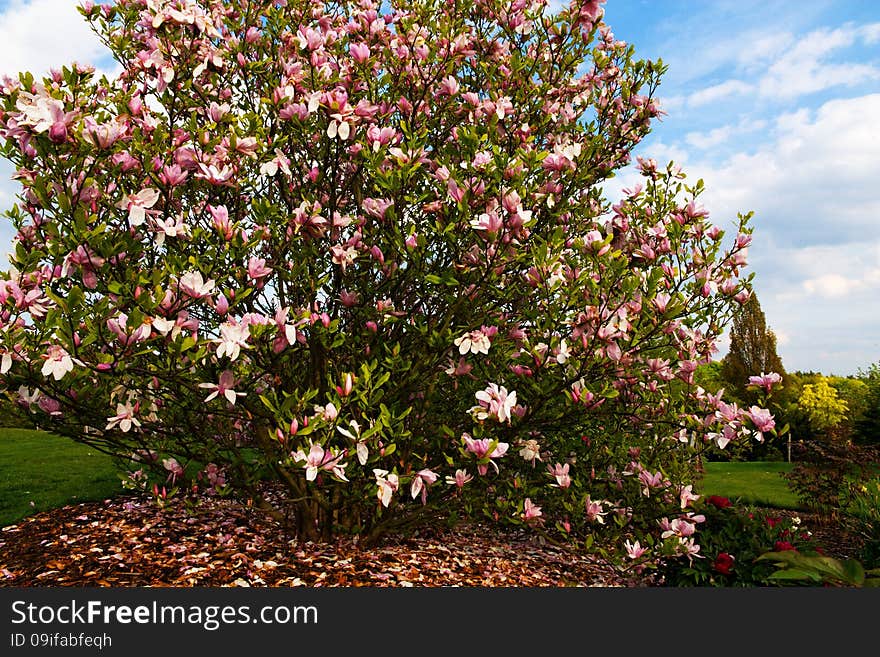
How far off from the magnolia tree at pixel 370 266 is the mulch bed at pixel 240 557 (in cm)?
37

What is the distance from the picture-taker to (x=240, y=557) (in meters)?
5.09

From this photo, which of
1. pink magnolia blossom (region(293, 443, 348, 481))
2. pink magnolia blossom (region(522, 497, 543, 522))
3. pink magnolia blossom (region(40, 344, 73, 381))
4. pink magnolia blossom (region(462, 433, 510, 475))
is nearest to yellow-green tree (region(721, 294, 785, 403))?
pink magnolia blossom (region(522, 497, 543, 522))

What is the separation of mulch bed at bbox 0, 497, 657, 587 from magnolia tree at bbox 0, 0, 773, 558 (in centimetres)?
37

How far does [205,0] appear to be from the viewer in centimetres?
498

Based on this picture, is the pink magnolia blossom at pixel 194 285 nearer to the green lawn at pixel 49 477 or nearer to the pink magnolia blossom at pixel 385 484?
the pink magnolia blossom at pixel 385 484

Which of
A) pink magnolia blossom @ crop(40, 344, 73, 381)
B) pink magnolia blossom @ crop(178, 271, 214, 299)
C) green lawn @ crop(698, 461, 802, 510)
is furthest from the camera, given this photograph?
green lawn @ crop(698, 461, 802, 510)

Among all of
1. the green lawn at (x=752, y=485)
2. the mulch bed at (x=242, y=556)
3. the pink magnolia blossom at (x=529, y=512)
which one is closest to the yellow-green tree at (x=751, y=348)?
the green lawn at (x=752, y=485)

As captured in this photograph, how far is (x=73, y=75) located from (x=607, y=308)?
3.46m

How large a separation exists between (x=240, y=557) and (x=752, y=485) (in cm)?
1179

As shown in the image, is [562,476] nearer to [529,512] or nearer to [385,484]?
[529,512]

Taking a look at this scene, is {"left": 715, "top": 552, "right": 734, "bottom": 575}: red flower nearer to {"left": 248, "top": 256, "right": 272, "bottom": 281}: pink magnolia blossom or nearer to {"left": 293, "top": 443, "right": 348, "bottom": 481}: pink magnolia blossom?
{"left": 293, "top": 443, "right": 348, "bottom": 481}: pink magnolia blossom

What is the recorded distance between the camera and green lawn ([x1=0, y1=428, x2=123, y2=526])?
753cm

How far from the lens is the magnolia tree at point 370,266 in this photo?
12.0 feet

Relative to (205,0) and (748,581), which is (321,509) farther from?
(205,0)
